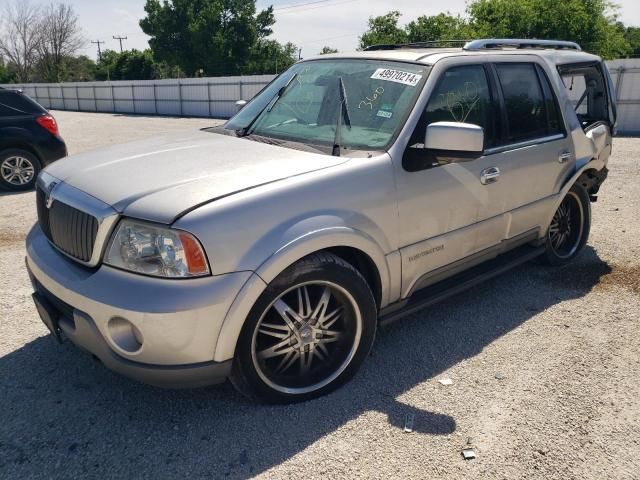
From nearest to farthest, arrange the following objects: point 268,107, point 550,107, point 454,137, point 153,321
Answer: point 153,321 → point 454,137 → point 268,107 → point 550,107

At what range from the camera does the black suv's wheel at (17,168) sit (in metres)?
8.09

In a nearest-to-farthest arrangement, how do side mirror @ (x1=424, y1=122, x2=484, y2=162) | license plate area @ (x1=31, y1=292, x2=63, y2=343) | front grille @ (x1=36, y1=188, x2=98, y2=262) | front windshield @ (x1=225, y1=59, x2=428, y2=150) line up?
front grille @ (x1=36, y1=188, x2=98, y2=262) → license plate area @ (x1=31, y1=292, x2=63, y2=343) → side mirror @ (x1=424, y1=122, x2=484, y2=162) → front windshield @ (x1=225, y1=59, x2=428, y2=150)

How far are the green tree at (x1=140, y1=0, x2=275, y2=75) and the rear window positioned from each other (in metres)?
39.5

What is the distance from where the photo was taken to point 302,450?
2.54m

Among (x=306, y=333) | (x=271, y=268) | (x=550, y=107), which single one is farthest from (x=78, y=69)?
(x=271, y=268)

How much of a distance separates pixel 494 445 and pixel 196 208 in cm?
181

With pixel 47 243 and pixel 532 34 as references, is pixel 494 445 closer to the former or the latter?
pixel 47 243

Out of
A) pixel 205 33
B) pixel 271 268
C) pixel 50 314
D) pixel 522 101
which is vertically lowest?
pixel 50 314

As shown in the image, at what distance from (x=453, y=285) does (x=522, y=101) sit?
152cm

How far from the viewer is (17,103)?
8.16m

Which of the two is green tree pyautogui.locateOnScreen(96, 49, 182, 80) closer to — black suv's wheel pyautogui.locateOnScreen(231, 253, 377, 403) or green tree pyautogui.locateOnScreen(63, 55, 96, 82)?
green tree pyautogui.locateOnScreen(63, 55, 96, 82)

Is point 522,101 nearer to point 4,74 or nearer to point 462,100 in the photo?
point 462,100

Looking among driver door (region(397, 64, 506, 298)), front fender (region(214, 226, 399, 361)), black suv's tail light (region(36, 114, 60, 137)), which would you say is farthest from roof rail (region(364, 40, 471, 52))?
black suv's tail light (region(36, 114, 60, 137))

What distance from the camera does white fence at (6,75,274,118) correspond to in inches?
1105
